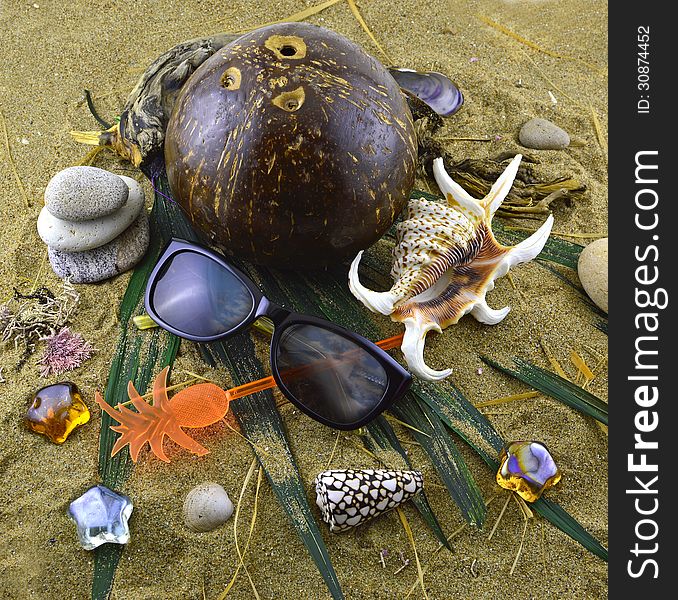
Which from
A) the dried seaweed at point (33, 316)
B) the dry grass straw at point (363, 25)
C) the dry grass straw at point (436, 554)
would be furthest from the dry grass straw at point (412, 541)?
the dry grass straw at point (363, 25)

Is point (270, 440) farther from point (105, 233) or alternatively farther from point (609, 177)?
point (609, 177)

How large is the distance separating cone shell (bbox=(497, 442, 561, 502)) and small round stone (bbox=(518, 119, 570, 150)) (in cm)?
128

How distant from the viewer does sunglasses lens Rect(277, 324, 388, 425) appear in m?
1.79

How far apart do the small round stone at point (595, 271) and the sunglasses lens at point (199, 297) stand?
105 centimetres

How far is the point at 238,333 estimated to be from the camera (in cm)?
191

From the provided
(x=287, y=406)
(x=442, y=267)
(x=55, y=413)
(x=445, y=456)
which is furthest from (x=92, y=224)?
(x=445, y=456)

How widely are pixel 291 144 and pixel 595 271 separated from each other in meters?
1.04

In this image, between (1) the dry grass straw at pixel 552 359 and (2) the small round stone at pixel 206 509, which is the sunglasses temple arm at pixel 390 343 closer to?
(1) the dry grass straw at pixel 552 359

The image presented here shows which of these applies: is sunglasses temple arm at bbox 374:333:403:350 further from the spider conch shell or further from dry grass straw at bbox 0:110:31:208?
dry grass straw at bbox 0:110:31:208

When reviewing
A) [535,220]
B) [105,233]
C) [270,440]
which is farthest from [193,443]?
[535,220]

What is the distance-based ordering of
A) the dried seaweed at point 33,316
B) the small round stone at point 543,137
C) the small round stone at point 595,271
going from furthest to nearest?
the small round stone at point 543,137, the small round stone at point 595,271, the dried seaweed at point 33,316

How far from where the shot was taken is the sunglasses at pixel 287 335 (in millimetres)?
1779


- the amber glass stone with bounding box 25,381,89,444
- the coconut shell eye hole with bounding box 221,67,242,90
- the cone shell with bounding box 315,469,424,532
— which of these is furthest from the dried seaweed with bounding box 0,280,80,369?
the cone shell with bounding box 315,469,424,532

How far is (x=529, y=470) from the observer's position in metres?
1.70
